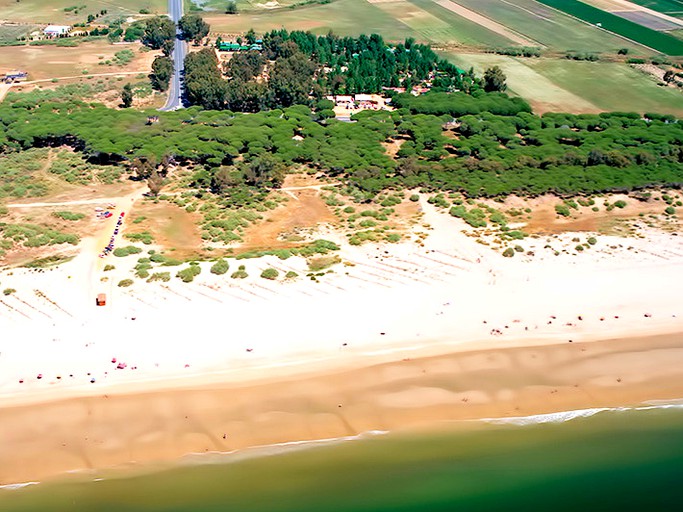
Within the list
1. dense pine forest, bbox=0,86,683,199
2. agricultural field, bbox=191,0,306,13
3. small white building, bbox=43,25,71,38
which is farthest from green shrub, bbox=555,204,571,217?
agricultural field, bbox=191,0,306,13

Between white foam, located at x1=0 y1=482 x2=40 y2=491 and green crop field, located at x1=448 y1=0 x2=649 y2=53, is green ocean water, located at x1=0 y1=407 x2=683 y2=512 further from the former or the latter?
green crop field, located at x1=448 y1=0 x2=649 y2=53

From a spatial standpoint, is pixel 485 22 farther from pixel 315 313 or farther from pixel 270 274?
pixel 315 313

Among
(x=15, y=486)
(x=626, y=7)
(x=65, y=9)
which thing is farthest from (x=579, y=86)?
(x=65, y=9)

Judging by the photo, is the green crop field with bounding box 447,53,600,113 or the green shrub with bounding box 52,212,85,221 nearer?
the green shrub with bounding box 52,212,85,221

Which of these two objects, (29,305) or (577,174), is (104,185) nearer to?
(29,305)

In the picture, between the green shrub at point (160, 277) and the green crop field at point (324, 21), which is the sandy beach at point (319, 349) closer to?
the green shrub at point (160, 277)

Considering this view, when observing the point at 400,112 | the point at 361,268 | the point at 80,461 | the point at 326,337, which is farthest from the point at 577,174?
the point at 80,461
